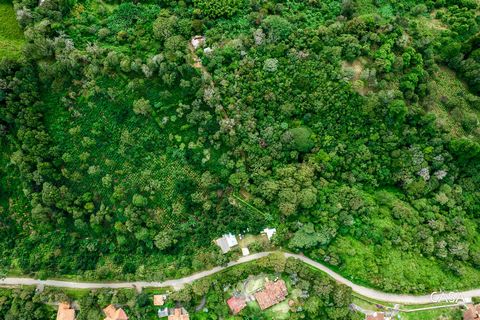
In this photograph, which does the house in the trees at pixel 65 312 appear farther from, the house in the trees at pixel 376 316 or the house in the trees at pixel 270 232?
the house in the trees at pixel 376 316

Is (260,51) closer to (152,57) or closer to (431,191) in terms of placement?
(152,57)

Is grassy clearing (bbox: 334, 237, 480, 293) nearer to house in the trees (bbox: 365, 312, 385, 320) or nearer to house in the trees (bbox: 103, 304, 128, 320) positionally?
house in the trees (bbox: 365, 312, 385, 320)

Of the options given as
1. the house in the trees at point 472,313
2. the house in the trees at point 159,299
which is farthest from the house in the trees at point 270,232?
the house in the trees at point 472,313

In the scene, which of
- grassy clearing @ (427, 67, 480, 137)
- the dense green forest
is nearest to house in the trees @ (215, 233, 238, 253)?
the dense green forest

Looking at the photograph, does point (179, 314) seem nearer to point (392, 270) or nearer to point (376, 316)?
point (376, 316)

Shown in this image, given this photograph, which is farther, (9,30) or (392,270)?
(9,30)

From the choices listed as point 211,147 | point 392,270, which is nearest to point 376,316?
point 392,270

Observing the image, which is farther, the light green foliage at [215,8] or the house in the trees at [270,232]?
the light green foliage at [215,8]
